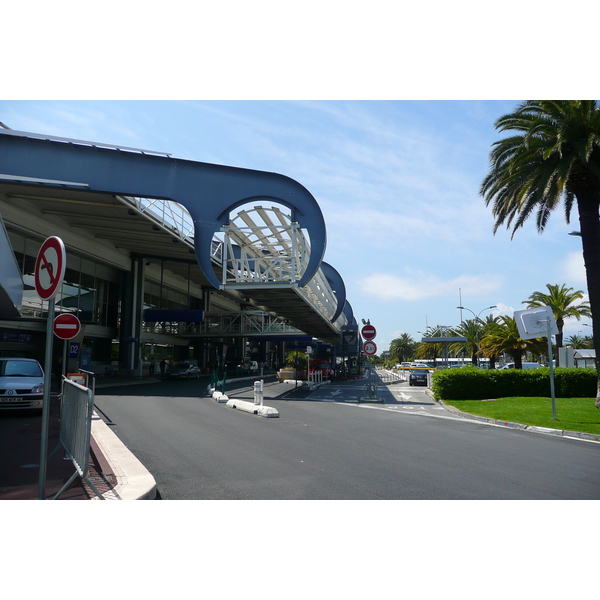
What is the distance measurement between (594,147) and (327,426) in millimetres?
13132

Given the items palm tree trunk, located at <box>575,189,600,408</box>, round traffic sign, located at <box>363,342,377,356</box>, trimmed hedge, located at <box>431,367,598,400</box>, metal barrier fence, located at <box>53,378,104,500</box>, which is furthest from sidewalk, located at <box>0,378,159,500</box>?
trimmed hedge, located at <box>431,367,598,400</box>

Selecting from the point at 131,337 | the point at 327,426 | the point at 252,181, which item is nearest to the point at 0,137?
the point at 252,181

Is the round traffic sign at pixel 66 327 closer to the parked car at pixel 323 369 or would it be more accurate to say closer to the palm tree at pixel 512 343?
the parked car at pixel 323 369

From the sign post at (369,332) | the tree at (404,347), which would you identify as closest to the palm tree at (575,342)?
the tree at (404,347)

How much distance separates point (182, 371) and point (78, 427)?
118ft

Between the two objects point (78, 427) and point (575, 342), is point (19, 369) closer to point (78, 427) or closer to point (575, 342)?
point (78, 427)

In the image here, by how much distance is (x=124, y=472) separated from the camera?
751cm

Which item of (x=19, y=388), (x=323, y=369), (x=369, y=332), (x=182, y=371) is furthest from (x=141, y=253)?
(x=19, y=388)

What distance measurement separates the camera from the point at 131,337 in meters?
42.3

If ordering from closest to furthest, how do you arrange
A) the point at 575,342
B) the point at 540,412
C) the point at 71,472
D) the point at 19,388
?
the point at 71,472
the point at 19,388
the point at 540,412
the point at 575,342

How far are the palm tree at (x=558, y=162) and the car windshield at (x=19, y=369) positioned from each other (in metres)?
17.6

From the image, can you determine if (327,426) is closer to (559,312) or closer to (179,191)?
(179,191)

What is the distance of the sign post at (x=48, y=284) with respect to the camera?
5527 millimetres

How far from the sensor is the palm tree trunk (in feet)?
57.2
